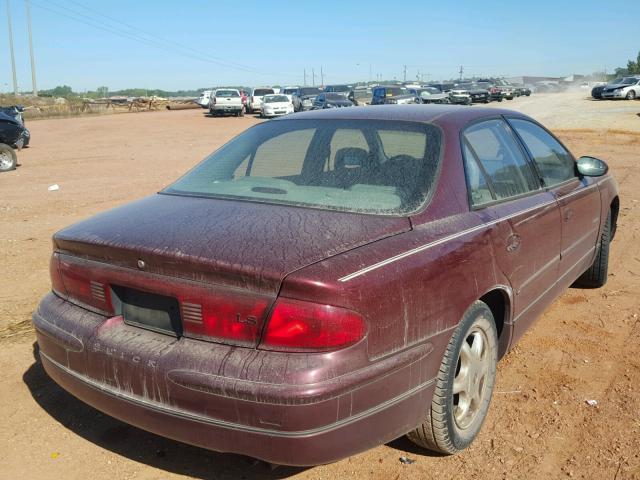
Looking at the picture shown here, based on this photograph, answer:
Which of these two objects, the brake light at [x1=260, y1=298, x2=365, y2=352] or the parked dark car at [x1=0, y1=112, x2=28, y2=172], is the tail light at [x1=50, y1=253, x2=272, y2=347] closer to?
the brake light at [x1=260, y1=298, x2=365, y2=352]

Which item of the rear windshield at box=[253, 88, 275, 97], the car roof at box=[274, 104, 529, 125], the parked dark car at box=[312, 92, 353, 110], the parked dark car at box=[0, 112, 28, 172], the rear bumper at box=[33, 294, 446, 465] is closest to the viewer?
the rear bumper at box=[33, 294, 446, 465]

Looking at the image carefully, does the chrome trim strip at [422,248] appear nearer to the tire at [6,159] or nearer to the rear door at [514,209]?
the rear door at [514,209]

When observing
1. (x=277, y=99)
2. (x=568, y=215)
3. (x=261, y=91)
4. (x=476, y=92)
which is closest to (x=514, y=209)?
(x=568, y=215)

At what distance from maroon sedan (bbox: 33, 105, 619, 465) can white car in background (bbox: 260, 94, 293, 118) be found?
106 ft

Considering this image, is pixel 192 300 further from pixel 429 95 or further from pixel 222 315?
pixel 429 95

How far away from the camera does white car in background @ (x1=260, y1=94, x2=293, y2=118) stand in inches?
1406

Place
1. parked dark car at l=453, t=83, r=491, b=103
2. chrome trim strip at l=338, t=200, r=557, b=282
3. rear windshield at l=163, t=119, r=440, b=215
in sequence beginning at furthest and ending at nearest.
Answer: parked dark car at l=453, t=83, r=491, b=103
rear windshield at l=163, t=119, r=440, b=215
chrome trim strip at l=338, t=200, r=557, b=282

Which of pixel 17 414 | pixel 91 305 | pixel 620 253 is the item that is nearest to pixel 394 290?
pixel 91 305

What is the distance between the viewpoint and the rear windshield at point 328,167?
305cm

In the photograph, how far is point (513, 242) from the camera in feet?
11.0

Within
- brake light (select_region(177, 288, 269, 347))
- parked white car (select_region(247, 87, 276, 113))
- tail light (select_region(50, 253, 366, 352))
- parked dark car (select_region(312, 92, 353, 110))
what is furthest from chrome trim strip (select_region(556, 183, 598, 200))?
parked white car (select_region(247, 87, 276, 113))

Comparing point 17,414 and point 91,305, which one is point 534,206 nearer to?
point 91,305

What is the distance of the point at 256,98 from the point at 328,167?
40271 mm

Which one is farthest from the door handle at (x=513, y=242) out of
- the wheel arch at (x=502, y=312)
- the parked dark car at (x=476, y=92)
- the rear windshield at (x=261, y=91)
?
the parked dark car at (x=476, y=92)
